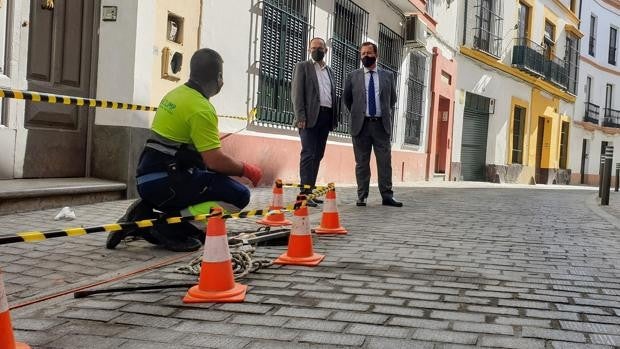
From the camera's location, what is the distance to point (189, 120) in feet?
13.8

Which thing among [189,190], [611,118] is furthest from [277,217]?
[611,118]

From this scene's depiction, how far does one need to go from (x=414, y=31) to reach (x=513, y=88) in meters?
9.36

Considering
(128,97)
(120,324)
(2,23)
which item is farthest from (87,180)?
(120,324)

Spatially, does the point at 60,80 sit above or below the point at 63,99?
above

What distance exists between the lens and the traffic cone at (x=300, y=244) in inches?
163

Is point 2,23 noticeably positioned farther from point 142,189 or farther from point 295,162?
point 295,162

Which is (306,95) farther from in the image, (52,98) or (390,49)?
(390,49)

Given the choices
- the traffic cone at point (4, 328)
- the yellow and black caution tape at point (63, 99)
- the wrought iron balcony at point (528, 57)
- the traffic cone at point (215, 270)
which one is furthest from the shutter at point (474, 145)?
the traffic cone at point (4, 328)

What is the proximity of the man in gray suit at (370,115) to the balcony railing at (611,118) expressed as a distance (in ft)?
98.3

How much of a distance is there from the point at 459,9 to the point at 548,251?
15740 mm

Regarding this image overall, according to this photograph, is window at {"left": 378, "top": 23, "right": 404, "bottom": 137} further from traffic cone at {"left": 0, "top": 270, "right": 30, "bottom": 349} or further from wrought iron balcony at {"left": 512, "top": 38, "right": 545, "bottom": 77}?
traffic cone at {"left": 0, "top": 270, "right": 30, "bottom": 349}

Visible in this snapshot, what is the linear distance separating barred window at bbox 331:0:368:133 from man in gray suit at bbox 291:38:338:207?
452 cm

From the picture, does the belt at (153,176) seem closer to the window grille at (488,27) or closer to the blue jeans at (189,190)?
the blue jeans at (189,190)

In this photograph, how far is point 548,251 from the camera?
16.8 ft
